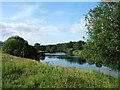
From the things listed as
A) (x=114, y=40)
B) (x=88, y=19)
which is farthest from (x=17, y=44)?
(x=114, y=40)

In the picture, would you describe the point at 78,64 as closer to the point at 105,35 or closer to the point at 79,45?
the point at 79,45

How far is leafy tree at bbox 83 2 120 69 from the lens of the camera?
1320 cm

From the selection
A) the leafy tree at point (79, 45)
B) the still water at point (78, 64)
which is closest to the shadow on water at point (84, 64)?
the still water at point (78, 64)

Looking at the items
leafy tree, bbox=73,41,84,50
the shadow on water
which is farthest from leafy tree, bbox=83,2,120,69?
leafy tree, bbox=73,41,84,50

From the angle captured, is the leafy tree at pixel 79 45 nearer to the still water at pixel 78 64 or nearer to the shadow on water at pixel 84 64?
the shadow on water at pixel 84 64

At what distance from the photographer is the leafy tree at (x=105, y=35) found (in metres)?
13.2

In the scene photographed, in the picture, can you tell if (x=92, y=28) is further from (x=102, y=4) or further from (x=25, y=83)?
(x=25, y=83)

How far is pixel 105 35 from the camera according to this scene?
13.4 meters

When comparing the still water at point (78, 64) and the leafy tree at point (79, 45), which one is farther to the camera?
the leafy tree at point (79, 45)

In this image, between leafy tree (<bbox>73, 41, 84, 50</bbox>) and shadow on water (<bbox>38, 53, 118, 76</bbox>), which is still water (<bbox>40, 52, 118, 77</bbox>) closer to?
shadow on water (<bbox>38, 53, 118, 76</bbox>)

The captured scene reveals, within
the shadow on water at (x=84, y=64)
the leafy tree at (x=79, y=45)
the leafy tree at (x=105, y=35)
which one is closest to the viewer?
the leafy tree at (x=105, y=35)

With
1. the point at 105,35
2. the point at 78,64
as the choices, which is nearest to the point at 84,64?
the point at 78,64

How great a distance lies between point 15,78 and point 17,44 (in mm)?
50116

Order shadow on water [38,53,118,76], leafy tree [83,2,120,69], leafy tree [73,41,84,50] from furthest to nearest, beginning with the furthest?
leafy tree [73,41,84,50] < shadow on water [38,53,118,76] < leafy tree [83,2,120,69]
